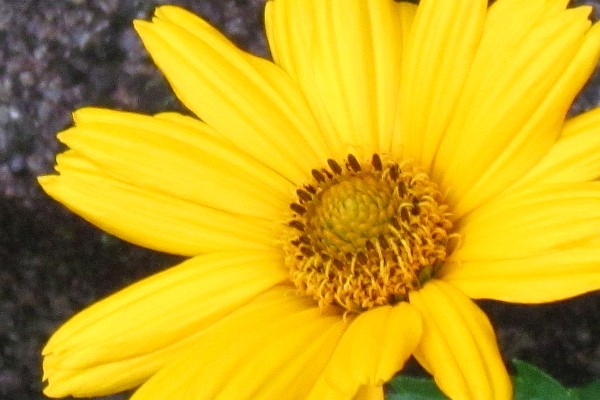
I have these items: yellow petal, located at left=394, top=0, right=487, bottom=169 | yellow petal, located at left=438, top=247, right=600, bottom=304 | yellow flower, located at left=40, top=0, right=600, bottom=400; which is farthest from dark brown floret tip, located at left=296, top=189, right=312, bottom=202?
yellow petal, located at left=438, top=247, right=600, bottom=304

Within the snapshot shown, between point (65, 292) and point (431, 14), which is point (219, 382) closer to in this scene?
point (431, 14)

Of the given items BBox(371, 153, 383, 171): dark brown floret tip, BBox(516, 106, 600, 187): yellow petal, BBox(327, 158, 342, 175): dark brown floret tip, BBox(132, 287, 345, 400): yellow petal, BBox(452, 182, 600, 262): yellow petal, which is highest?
BBox(516, 106, 600, 187): yellow petal

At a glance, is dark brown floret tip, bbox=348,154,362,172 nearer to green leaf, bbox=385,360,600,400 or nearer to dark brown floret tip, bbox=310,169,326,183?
dark brown floret tip, bbox=310,169,326,183

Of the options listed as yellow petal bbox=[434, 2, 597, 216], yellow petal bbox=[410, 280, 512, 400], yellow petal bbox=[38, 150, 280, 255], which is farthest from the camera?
yellow petal bbox=[38, 150, 280, 255]

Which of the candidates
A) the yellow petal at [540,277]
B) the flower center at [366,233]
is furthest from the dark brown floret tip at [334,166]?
the yellow petal at [540,277]

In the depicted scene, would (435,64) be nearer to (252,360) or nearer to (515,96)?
(515,96)

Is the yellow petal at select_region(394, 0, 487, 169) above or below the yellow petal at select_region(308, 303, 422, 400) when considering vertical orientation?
above

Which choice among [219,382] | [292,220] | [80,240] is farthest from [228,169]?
[80,240]

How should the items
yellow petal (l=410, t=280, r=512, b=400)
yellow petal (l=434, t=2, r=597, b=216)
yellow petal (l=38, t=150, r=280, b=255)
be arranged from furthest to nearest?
1. yellow petal (l=38, t=150, r=280, b=255)
2. yellow petal (l=434, t=2, r=597, b=216)
3. yellow petal (l=410, t=280, r=512, b=400)
